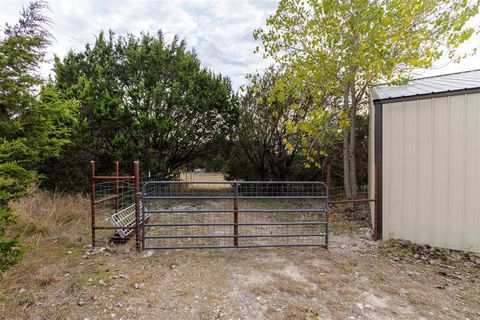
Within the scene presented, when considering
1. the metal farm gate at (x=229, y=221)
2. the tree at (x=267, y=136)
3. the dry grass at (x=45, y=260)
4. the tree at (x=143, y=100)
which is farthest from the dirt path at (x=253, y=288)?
the tree at (x=267, y=136)

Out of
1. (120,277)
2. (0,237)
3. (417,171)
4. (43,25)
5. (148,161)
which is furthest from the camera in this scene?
(148,161)

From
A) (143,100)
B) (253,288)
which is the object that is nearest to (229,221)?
(253,288)

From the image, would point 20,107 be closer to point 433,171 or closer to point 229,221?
point 229,221

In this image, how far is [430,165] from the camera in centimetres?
379

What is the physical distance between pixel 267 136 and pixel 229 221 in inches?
164

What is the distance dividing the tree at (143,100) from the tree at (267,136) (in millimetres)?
692

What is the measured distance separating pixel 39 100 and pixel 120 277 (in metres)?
2.48

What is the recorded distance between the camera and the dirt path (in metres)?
2.27

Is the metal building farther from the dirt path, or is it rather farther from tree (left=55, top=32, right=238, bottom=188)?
tree (left=55, top=32, right=238, bottom=188)

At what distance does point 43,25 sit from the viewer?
3.16 m

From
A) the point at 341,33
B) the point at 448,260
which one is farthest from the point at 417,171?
the point at 341,33

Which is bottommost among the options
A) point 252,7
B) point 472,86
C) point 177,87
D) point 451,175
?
point 451,175

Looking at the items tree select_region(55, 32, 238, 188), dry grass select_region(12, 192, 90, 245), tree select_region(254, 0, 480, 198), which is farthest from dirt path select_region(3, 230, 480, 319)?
tree select_region(55, 32, 238, 188)

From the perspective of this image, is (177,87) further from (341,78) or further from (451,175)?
(451,175)
